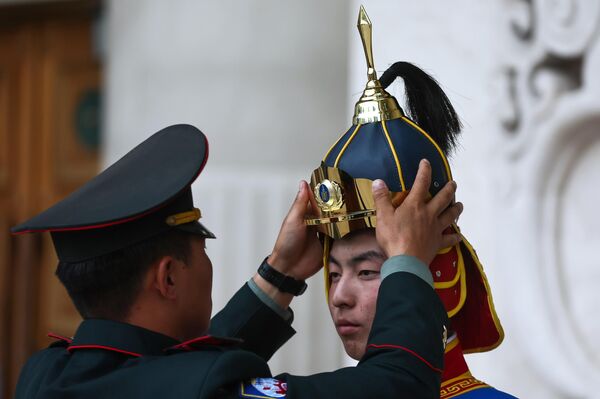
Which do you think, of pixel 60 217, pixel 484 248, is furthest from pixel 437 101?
pixel 484 248

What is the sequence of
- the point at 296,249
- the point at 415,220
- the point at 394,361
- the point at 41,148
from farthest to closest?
1. the point at 41,148
2. the point at 296,249
3. the point at 415,220
4. the point at 394,361

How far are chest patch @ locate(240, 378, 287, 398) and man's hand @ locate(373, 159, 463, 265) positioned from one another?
1.07 ft

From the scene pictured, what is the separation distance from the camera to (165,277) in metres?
2.08

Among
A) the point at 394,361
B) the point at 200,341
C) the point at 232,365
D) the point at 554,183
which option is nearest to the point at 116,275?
the point at 200,341

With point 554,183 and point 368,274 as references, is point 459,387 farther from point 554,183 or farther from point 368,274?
point 554,183

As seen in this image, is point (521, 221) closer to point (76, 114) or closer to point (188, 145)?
point (188, 145)

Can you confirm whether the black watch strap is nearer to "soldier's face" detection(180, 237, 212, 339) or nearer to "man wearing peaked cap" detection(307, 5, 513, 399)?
"man wearing peaked cap" detection(307, 5, 513, 399)

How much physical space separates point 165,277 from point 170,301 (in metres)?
0.05

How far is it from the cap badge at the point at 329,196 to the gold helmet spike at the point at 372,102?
162 millimetres

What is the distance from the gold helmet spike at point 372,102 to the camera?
7.22 ft

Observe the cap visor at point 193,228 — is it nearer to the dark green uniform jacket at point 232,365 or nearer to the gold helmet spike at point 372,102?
the dark green uniform jacket at point 232,365

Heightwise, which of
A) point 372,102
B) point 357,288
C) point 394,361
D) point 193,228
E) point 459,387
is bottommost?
point 459,387

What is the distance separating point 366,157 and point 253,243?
7.67 ft

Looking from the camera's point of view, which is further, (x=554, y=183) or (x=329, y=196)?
(x=554, y=183)
